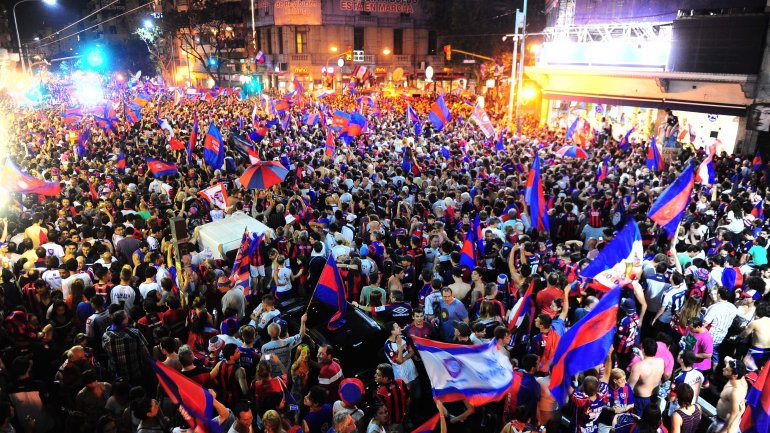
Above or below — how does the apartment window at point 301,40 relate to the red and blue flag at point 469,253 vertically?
above

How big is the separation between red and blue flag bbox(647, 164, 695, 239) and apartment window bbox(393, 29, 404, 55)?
50000 millimetres

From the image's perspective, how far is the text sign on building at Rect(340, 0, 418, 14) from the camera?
5169 centimetres

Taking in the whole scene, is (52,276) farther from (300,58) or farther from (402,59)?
(402,59)

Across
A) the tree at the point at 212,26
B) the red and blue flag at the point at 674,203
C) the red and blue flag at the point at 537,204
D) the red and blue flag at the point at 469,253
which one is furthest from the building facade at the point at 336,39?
the red and blue flag at the point at 674,203

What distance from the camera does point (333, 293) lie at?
21.6ft

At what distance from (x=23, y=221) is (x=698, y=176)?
48.1ft

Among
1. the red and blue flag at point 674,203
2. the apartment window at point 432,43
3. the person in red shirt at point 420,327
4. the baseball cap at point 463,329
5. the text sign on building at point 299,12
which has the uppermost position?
the text sign on building at point 299,12

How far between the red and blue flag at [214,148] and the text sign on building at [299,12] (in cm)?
3954

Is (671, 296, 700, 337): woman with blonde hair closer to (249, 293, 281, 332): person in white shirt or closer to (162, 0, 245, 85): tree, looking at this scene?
(249, 293, 281, 332): person in white shirt

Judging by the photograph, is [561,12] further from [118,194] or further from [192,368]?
[192,368]

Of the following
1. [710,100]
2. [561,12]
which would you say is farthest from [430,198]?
→ [561,12]

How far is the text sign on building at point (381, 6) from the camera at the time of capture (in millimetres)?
51688

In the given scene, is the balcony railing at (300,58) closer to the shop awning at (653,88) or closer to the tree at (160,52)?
Answer: the tree at (160,52)

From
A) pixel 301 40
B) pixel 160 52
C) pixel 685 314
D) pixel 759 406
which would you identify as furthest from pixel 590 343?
pixel 160 52
